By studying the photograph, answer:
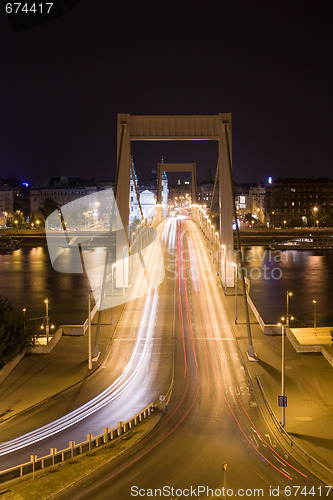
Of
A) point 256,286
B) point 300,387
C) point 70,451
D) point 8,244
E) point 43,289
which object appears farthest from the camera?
point 8,244

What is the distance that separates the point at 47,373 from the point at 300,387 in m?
7.62

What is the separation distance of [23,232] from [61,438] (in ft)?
215

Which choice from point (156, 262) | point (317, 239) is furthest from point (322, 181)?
point (156, 262)

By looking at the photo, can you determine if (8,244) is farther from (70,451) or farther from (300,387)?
(70,451)

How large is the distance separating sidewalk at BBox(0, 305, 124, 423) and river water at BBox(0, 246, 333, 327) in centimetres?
671

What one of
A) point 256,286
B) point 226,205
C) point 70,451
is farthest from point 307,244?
point 70,451

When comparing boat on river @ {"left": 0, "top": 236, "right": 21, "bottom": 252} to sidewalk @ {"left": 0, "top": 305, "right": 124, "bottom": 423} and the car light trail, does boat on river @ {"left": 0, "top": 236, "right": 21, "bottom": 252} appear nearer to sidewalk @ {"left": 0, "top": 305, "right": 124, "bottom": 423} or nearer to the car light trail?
the car light trail

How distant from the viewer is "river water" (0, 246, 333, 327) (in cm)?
2777

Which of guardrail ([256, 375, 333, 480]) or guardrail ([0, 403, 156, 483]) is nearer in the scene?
guardrail ([0, 403, 156, 483])

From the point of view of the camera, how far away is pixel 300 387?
15.0 m

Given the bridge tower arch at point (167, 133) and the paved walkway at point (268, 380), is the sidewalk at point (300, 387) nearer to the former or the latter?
the paved walkway at point (268, 380)

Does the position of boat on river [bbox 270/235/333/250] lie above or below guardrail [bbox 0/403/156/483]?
above

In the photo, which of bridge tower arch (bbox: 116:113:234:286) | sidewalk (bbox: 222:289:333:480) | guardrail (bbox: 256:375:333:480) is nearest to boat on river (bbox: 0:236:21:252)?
bridge tower arch (bbox: 116:113:234:286)

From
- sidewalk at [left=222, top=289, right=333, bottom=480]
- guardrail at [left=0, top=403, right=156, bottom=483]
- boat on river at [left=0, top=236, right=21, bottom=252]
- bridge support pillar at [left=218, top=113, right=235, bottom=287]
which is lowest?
sidewalk at [left=222, top=289, right=333, bottom=480]
